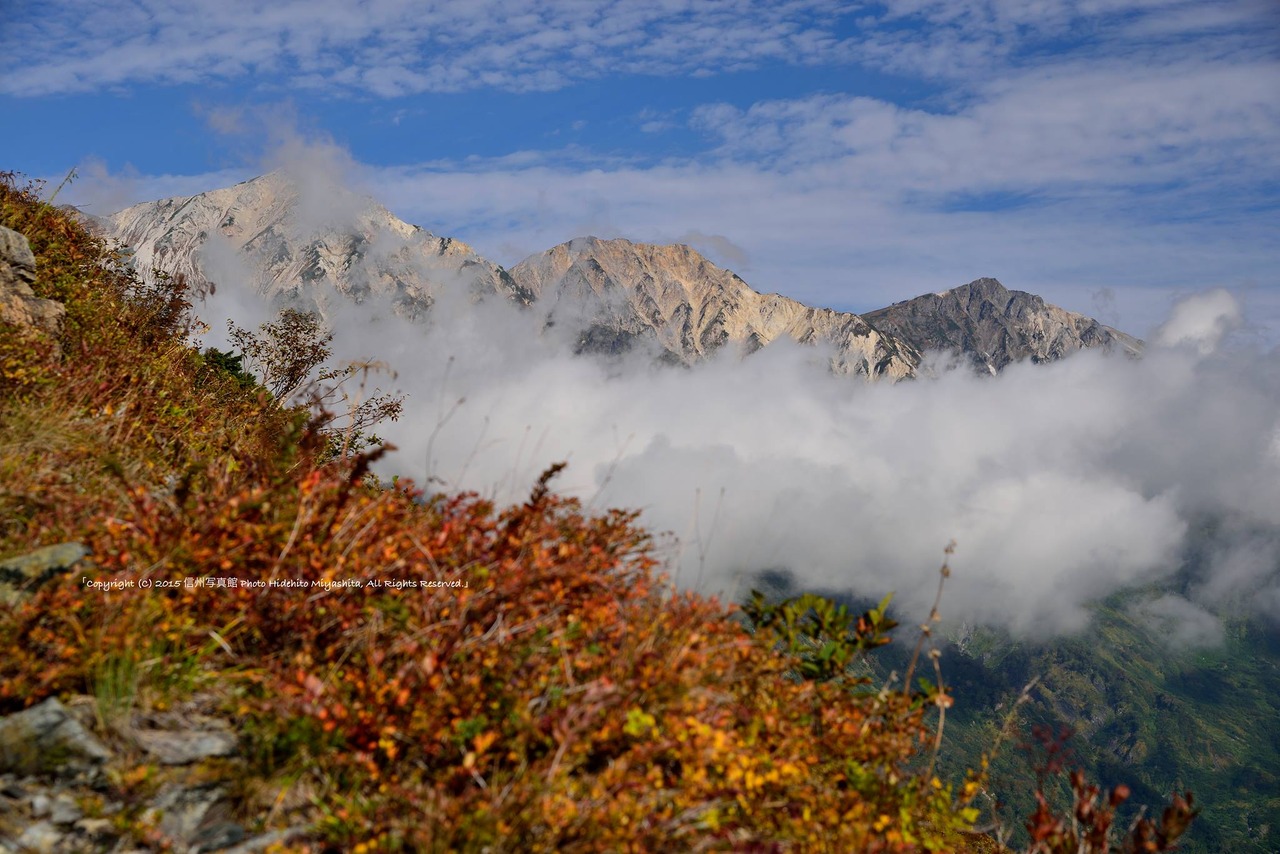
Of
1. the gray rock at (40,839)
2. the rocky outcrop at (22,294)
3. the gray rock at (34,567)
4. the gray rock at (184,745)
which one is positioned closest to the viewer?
the gray rock at (40,839)

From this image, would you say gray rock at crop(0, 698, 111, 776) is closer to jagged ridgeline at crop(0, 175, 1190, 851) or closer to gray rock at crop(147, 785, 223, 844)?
jagged ridgeline at crop(0, 175, 1190, 851)

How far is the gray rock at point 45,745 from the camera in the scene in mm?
4668

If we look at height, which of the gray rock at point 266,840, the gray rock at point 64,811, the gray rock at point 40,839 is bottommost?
the gray rock at point 266,840

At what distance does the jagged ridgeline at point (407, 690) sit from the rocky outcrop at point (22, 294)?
3.96 metres

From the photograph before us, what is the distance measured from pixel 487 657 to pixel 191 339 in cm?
1460

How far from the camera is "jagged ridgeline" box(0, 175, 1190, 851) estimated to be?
474 cm

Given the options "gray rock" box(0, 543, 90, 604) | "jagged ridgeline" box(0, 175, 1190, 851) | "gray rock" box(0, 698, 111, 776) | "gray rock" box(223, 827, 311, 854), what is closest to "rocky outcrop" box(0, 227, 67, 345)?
"jagged ridgeline" box(0, 175, 1190, 851)

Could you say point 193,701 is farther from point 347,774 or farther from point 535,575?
point 535,575

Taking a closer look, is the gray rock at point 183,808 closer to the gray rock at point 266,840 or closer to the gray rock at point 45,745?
the gray rock at point 266,840

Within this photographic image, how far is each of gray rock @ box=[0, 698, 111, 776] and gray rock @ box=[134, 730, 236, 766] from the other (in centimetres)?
26

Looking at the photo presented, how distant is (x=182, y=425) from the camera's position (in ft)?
33.3

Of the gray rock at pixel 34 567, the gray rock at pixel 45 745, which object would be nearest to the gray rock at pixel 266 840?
the gray rock at pixel 45 745

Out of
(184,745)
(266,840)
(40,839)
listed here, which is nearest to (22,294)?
(184,745)

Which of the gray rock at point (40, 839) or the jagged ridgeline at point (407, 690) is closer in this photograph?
the gray rock at point (40, 839)
